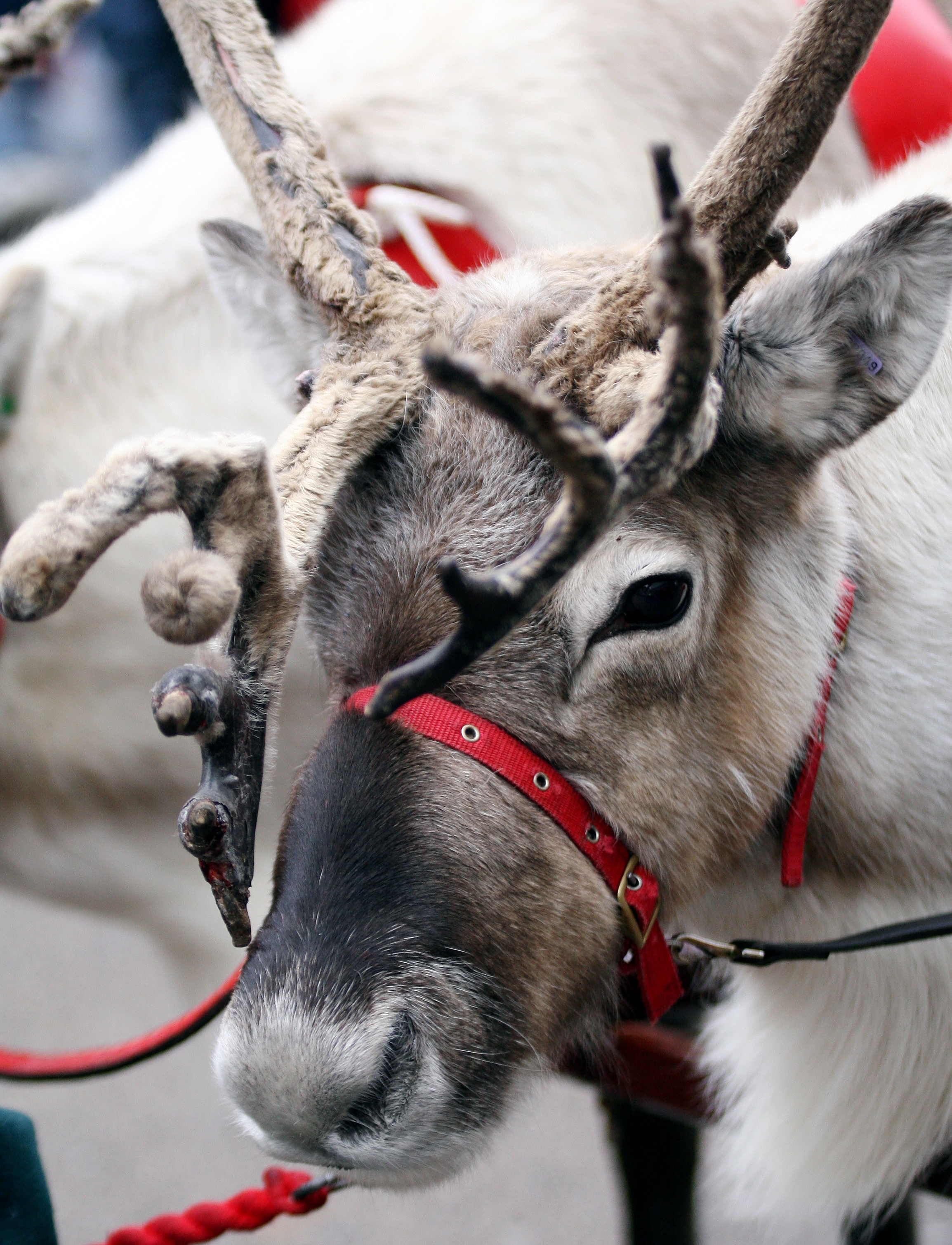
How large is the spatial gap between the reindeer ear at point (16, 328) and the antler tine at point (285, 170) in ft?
2.31

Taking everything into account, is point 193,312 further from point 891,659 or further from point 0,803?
point 891,659

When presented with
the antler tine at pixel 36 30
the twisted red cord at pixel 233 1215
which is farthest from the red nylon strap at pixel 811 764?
the antler tine at pixel 36 30

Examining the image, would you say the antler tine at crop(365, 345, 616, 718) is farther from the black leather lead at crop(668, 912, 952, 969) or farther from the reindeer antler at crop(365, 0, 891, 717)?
the black leather lead at crop(668, 912, 952, 969)

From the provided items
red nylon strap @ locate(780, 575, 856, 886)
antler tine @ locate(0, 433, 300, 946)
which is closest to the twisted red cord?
antler tine @ locate(0, 433, 300, 946)

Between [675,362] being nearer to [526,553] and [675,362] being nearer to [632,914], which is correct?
[526,553]

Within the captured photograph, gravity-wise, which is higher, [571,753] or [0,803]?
[571,753]

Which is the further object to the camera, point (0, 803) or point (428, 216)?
point (0, 803)

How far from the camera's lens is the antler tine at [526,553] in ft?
2.95

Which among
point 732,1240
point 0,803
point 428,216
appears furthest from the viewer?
point 732,1240

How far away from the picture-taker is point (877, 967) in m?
1.66

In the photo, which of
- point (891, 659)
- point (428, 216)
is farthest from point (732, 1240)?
point (428, 216)

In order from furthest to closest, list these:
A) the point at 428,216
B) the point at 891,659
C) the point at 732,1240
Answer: the point at 732,1240 < the point at 428,216 < the point at 891,659

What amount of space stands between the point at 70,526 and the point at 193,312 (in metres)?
1.50

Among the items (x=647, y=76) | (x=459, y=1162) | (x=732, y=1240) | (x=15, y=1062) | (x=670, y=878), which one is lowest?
(x=732, y=1240)
